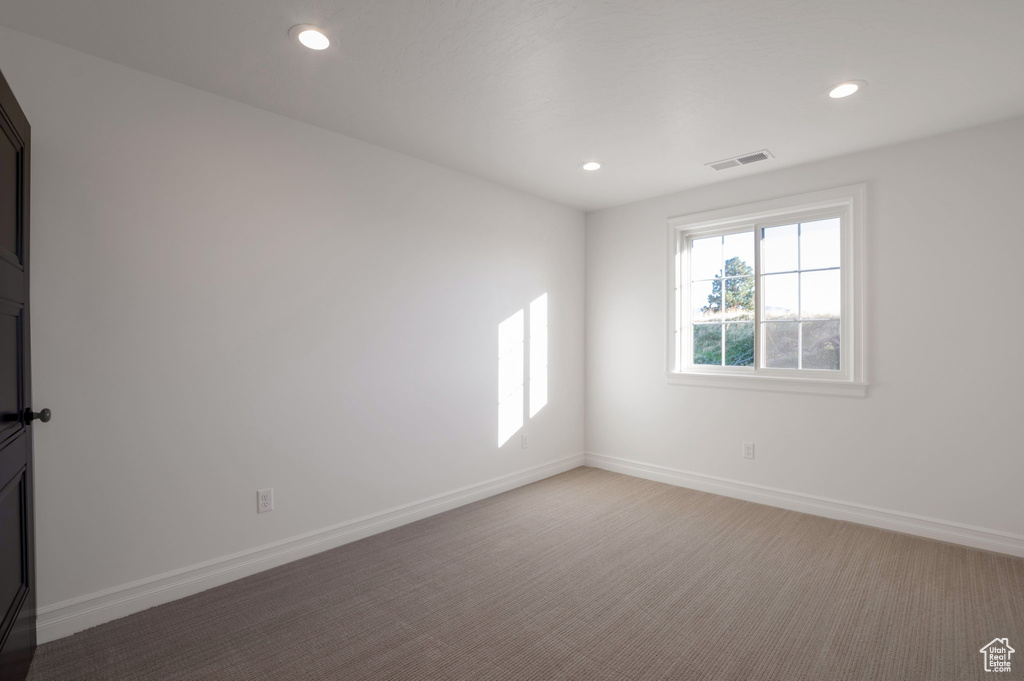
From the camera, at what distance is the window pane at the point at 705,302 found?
13.9 feet

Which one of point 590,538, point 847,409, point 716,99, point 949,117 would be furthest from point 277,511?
point 949,117

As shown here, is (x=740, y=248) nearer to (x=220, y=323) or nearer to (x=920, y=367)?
(x=920, y=367)

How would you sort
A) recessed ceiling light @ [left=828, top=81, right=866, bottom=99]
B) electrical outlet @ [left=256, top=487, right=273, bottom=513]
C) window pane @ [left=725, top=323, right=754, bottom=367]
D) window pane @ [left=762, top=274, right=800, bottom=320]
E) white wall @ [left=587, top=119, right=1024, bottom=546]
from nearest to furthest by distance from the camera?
1. recessed ceiling light @ [left=828, top=81, right=866, bottom=99]
2. electrical outlet @ [left=256, top=487, right=273, bottom=513]
3. white wall @ [left=587, top=119, right=1024, bottom=546]
4. window pane @ [left=762, top=274, right=800, bottom=320]
5. window pane @ [left=725, top=323, right=754, bottom=367]

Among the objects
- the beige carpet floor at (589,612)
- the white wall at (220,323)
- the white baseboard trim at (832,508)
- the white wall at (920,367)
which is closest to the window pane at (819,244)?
the white wall at (920,367)

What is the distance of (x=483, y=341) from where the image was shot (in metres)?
3.95

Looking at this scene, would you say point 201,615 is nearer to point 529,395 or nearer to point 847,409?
point 529,395

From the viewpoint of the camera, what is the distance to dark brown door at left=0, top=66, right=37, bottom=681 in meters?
1.68

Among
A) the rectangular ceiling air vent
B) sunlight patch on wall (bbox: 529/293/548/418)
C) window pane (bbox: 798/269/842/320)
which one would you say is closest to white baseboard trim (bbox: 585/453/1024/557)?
sunlight patch on wall (bbox: 529/293/548/418)

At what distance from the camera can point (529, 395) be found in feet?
14.3

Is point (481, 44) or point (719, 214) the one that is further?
point (719, 214)

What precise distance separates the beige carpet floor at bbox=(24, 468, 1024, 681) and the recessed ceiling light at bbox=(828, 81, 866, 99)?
247 cm

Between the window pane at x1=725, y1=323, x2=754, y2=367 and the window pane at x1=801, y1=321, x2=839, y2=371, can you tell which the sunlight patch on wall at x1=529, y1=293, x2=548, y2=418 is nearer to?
the window pane at x1=725, y1=323, x2=754, y2=367

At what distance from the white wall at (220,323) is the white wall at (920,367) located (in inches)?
84.3

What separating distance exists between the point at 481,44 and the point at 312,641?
2.58 metres
